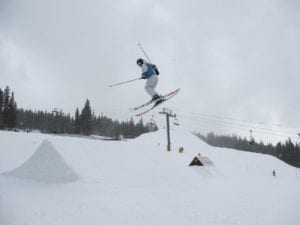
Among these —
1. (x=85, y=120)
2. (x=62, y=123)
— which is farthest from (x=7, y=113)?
(x=62, y=123)

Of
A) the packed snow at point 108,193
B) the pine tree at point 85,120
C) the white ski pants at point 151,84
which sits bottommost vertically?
the packed snow at point 108,193

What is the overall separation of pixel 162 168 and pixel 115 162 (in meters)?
3.92

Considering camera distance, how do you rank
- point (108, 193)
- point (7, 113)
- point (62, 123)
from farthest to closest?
point (62, 123), point (7, 113), point (108, 193)

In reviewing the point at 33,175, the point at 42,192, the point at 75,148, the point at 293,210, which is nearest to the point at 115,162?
the point at 75,148

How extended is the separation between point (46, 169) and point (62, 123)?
86410 millimetres

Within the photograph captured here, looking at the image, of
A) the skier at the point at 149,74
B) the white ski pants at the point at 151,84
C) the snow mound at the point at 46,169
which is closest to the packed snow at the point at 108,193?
the snow mound at the point at 46,169

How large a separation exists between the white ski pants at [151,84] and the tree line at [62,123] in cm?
4105

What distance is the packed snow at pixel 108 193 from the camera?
7.57 meters

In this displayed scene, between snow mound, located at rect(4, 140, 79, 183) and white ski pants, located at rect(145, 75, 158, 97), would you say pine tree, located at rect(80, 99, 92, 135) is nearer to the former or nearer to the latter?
snow mound, located at rect(4, 140, 79, 183)

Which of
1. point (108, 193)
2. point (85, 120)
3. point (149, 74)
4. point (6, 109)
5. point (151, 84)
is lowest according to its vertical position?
point (108, 193)

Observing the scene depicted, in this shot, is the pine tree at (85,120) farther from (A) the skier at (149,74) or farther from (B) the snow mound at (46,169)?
(A) the skier at (149,74)

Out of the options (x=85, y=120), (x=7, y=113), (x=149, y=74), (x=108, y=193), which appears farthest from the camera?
(x=85, y=120)

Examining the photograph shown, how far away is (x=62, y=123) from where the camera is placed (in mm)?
93938

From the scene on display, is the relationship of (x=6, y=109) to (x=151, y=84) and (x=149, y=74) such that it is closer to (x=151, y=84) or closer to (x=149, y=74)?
(x=151, y=84)
